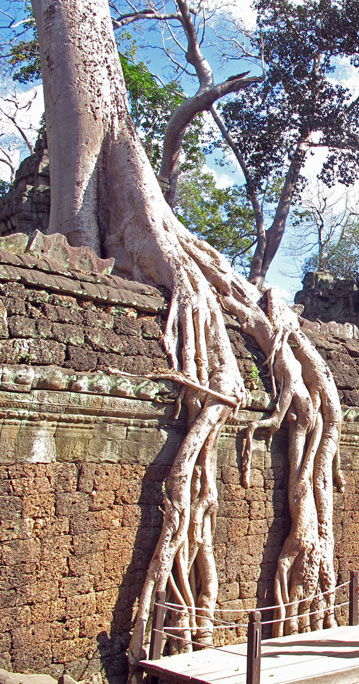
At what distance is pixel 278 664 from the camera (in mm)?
4328

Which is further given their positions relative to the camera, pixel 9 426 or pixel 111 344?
pixel 111 344

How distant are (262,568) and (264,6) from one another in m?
10.8

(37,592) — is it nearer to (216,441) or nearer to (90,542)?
(90,542)

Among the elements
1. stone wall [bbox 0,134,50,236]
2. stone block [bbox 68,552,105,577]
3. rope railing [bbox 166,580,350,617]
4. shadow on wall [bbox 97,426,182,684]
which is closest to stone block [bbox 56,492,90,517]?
stone block [bbox 68,552,105,577]

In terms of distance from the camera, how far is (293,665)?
171 inches

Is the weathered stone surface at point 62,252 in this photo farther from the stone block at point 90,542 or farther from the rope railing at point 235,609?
the rope railing at point 235,609

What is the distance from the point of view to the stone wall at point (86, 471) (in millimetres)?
4094

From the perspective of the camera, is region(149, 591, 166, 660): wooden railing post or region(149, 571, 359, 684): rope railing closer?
region(149, 571, 359, 684): rope railing

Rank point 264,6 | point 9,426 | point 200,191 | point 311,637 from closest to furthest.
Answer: point 9,426, point 311,637, point 264,6, point 200,191

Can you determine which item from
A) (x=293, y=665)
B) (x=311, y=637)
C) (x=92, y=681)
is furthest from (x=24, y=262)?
(x=311, y=637)

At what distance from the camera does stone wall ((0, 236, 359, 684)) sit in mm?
4094

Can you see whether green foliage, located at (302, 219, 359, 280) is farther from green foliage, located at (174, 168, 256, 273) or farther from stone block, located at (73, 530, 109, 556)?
stone block, located at (73, 530, 109, 556)

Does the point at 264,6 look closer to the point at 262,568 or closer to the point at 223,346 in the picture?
the point at 223,346

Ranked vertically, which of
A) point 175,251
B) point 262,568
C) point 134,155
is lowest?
point 262,568
